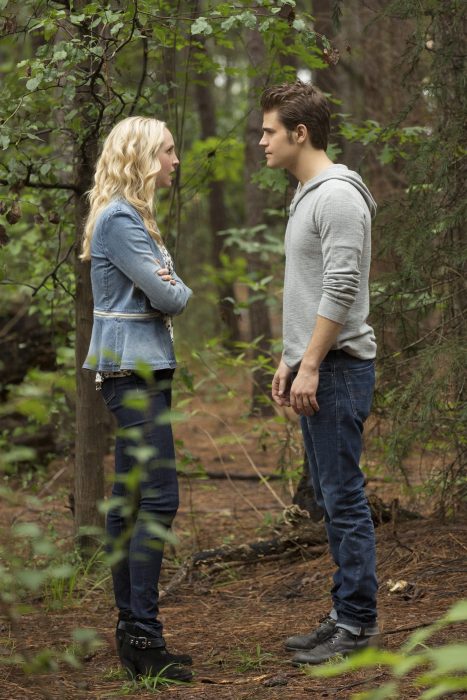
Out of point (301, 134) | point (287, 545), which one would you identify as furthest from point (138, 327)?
point (287, 545)

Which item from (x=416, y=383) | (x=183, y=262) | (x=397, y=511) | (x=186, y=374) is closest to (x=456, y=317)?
(x=416, y=383)

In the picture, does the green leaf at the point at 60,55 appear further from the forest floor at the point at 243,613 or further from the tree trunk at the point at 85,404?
the forest floor at the point at 243,613

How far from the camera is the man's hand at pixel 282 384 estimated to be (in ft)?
12.5

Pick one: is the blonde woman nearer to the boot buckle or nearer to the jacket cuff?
the boot buckle

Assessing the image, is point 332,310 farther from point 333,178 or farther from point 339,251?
point 333,178

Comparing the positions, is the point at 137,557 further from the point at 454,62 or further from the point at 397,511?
the point at 454,62

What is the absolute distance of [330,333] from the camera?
352cm

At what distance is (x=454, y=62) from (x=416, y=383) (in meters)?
1.91

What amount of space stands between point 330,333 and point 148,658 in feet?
4.95

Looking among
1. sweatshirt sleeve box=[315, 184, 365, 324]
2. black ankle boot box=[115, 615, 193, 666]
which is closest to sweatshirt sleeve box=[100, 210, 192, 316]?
sweatshirt sleeve box=[315, 184, 365, 324]

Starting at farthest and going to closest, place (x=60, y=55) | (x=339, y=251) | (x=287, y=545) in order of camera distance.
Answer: (x=287, y=545)
(x=60, y=55)
(x=339, y=251)

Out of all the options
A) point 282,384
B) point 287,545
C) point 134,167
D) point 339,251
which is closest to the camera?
point 339,251

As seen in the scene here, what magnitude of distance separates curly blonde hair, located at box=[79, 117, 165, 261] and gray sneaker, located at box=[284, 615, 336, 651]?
1.81m

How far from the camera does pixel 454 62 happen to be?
5.29 meters
